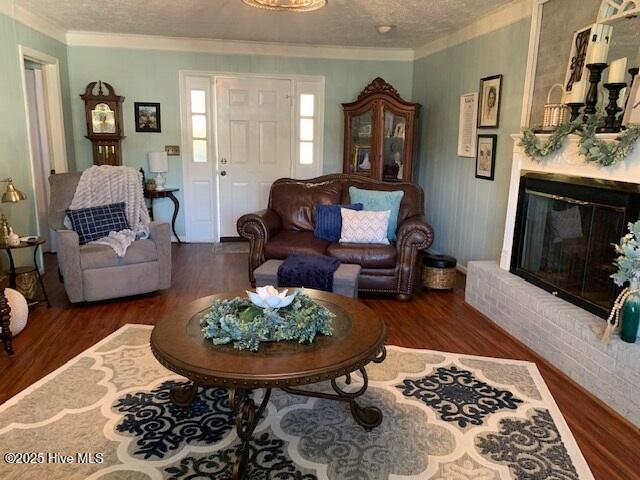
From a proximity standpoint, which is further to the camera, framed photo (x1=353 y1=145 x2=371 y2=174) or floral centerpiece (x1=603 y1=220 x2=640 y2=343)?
framed photo (x1=353 y1=145 x2=371 y2=174)

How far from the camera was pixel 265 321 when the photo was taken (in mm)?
2010

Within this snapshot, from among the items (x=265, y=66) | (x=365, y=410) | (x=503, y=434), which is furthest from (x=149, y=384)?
(x=265, y=66)

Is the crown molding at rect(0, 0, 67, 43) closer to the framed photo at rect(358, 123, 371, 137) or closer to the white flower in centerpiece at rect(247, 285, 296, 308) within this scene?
the framed photo at rect(358, 123, 371, 137)

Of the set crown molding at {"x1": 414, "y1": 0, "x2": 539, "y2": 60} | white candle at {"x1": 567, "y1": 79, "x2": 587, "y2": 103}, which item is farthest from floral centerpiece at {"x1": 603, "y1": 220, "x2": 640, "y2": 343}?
crown molding at {"x1": 414, "y1": 0, "x2": 539, "y2": 60}

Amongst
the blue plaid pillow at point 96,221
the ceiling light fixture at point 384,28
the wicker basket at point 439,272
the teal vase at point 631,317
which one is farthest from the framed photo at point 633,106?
the blue plaid pillow at point 96,221

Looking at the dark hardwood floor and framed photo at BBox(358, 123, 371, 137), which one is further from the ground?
framed photo at BBox(358, 123, 371, 137)

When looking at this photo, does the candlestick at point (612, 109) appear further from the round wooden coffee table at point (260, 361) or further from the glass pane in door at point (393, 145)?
the glass pane in door at point (393, 145)

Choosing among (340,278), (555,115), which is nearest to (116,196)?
(340,278)

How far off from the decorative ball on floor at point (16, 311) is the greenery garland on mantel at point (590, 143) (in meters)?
3.58

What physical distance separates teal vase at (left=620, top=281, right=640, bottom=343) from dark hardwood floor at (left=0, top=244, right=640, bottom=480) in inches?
15.3

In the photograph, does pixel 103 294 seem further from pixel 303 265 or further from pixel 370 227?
pixel 370 227

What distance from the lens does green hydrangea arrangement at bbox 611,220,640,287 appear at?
232cm

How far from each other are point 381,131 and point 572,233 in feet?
9.45

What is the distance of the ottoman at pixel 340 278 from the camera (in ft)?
11.4
